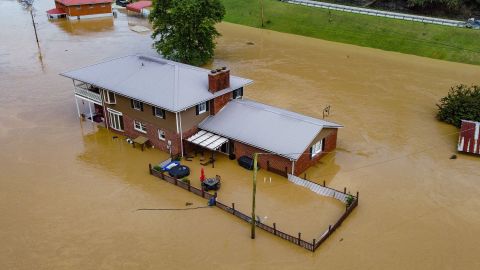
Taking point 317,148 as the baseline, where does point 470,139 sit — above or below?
below

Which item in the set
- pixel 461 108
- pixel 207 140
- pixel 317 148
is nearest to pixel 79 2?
pixel 207 140

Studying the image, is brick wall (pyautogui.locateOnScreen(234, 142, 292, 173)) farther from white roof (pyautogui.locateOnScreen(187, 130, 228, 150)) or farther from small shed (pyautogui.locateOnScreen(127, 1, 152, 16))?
small shed (pyautogui.locateOnScreen(127, 1, 152, 16))

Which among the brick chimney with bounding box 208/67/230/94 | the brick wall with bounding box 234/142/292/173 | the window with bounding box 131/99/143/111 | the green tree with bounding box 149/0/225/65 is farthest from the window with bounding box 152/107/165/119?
the green tree with bounding box 149/0/225/65

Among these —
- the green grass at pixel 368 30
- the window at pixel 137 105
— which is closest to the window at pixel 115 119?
the window at pixel 137 105

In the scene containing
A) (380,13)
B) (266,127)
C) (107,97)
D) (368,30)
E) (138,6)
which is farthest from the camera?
(138,6)

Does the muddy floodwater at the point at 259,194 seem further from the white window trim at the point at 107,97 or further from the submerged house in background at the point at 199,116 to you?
the white window trim at the point at 107,97

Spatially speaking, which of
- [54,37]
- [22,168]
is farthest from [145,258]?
[54,37]

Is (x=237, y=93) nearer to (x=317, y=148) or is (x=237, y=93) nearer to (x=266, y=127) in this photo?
(x=266, y=127)
